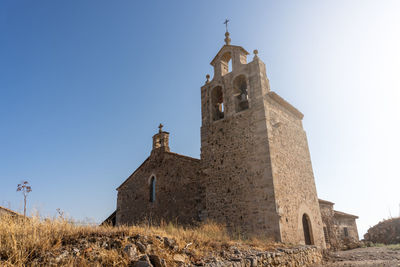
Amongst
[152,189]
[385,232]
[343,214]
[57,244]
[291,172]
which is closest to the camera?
[57,244]

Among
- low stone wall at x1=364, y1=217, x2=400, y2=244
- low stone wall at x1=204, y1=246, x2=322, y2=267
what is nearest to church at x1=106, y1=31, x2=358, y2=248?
low stone wall at x1=204, y1=246, x2=322, y2=267

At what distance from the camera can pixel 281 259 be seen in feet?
22.0

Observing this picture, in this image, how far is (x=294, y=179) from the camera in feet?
38.2

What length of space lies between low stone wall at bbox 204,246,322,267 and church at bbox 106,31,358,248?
1.01 metres

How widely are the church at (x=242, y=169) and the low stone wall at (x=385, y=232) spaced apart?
8.96m

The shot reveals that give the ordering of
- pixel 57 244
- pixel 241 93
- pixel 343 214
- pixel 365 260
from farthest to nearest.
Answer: pixel 343 214 < pixel 241 93 < pixel 365 260 < pixel 57 244

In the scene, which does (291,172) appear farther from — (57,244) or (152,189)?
(57,244)

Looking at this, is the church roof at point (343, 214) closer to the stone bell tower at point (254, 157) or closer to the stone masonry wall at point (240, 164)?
the stone bell tower at point (254, 157)

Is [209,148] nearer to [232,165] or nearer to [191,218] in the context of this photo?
[232,165]

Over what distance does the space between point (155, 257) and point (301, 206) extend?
9.05m

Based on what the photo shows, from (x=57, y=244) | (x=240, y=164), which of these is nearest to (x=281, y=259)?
(x=240, y=164)

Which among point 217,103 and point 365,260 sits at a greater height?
point 217,103

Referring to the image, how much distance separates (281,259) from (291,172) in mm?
5460

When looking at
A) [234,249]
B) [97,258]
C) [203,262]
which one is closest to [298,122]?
[234,249]
